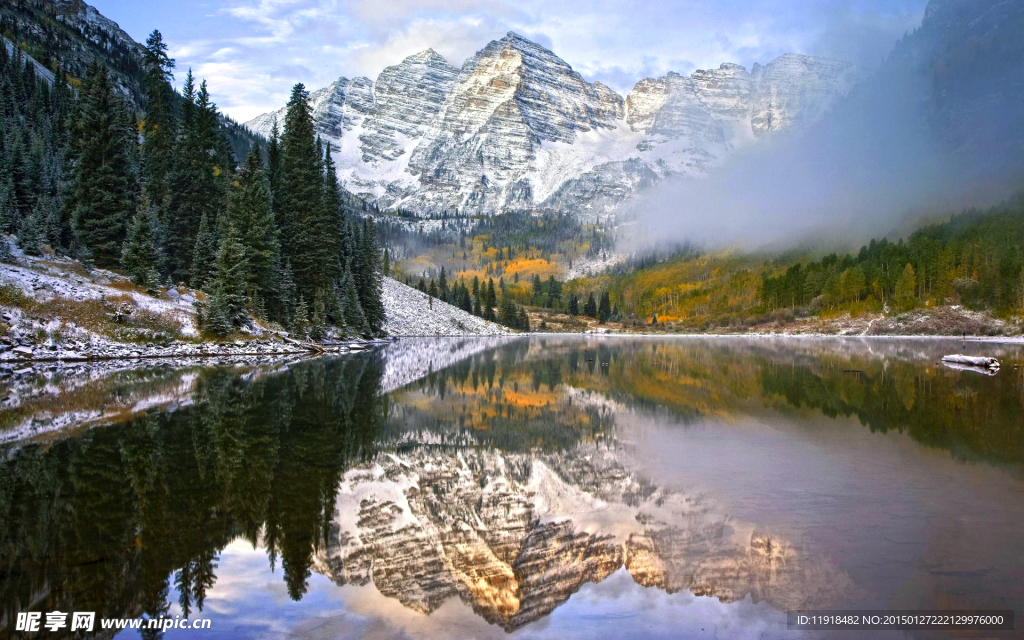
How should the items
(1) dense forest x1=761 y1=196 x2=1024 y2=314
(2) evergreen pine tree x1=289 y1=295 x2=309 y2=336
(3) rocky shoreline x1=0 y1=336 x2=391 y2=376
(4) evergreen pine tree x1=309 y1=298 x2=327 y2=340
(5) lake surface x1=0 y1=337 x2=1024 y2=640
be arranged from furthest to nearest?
(1) dense forest x1=761 y1=196 x2=1024 y2=314 → (4) evergreen pine tree x1=309 y1=298 x2=327 y2=340 → (2) evergreen pine tree x1=289 y1=295 x2=309 y2=336 → (3) rocky shoreline x1=0 y1=336 x2=391 y2=376 → (5) lake surface x1=0 y1=337 x2=1024 y2=640

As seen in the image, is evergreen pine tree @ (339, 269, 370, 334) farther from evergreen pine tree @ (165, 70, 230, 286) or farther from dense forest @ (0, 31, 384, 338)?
evergreen pine tree @ (165, 70, 230, 286)

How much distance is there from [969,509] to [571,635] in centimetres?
863

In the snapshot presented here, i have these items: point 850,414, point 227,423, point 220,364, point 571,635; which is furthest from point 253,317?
point 571,635

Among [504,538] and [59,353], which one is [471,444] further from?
[59,353]

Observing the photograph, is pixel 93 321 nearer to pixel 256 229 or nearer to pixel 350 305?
pixel 256 229

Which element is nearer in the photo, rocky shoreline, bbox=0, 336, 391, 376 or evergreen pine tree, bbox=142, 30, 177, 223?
rocky shoreline, bbox=0, 336, 391, 376

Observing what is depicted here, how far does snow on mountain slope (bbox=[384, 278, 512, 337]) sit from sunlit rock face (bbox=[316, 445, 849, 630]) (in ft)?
323

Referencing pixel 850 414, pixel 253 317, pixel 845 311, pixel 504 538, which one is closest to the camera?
pixel 504 538

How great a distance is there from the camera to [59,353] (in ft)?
135

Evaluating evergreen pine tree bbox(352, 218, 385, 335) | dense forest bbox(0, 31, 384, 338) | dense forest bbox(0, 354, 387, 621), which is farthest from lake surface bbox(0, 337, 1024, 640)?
evergreen pine tree bbox(352, 218, 385, 335)

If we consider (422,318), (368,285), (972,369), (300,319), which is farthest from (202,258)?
(422,318)

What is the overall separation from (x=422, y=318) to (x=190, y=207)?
73655 mm

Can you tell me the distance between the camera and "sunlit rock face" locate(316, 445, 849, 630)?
852 cm

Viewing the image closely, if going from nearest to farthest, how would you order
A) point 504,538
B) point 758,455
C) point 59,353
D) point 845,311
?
point 504,538, point 758,455, point 59,353, point 845,311
